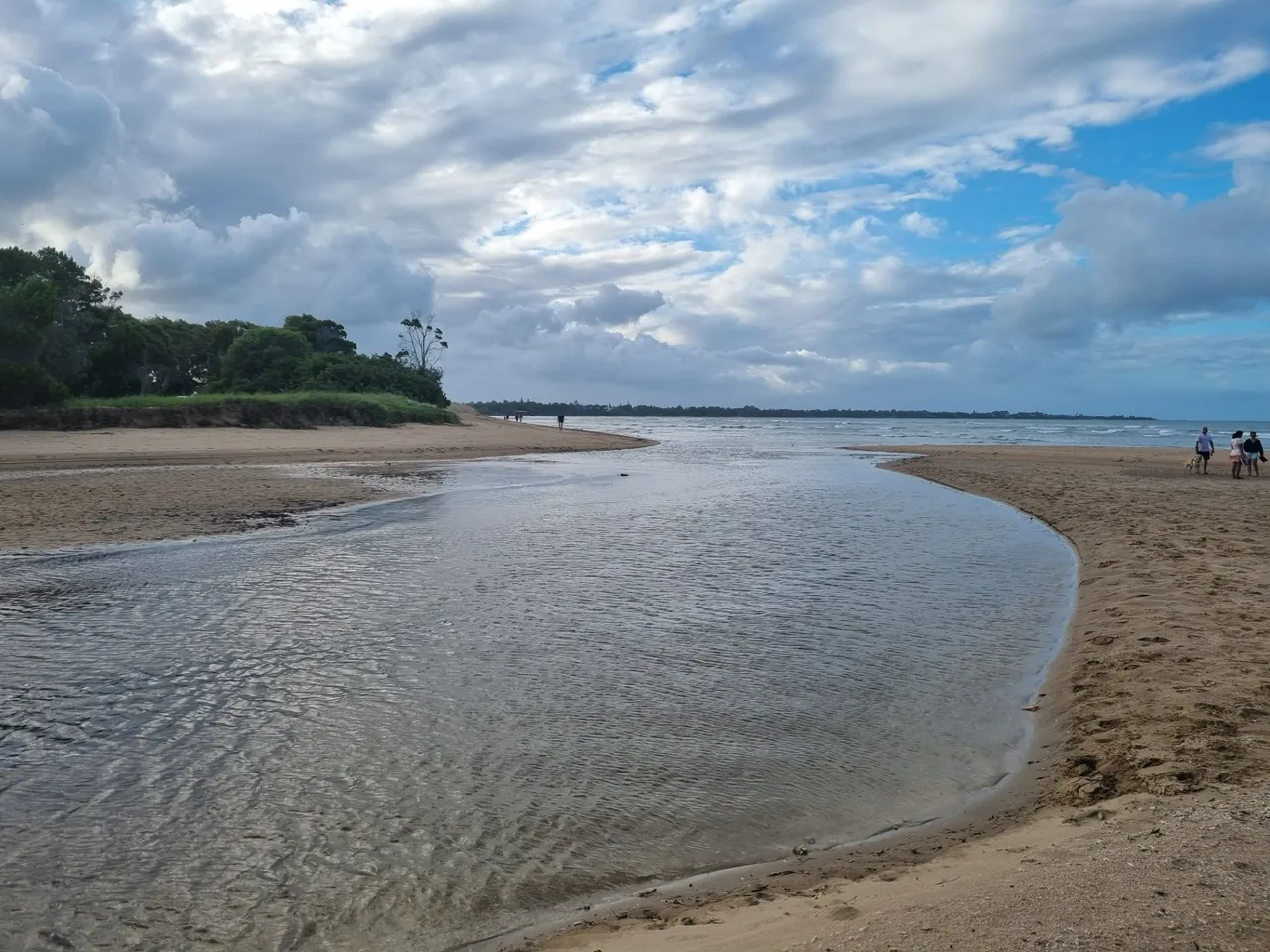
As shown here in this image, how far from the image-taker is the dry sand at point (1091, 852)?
346 centimetres

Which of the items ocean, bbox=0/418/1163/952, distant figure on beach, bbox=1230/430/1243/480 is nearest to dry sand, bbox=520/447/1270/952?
ocean, bbox=0/418/1163/952

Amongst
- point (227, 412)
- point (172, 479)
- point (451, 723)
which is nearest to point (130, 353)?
point (227, 412)

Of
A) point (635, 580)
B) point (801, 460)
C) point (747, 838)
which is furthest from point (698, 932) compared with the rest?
point (801, 460)

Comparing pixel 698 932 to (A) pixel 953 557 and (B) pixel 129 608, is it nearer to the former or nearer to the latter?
(B) pixel 129 608

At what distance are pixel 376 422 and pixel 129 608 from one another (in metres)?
51.7

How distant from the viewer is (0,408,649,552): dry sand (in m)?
17.5

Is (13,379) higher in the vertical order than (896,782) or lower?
higher

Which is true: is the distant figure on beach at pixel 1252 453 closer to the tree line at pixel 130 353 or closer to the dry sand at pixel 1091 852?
the dry sand at pixel 1091 852

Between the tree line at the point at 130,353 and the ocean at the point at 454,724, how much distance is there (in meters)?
36.5

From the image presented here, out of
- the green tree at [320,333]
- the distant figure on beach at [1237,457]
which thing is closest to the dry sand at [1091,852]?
the distant figure on beach at [1237,457]

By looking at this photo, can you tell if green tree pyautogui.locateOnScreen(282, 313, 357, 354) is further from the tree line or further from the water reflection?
the water reflection

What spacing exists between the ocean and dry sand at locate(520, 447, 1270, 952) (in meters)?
0.38

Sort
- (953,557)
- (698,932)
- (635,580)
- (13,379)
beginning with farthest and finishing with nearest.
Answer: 1. (13,379)
2. (953,557)
3. (635,580)
4. (698,932)

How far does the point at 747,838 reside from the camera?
5.31 metres
